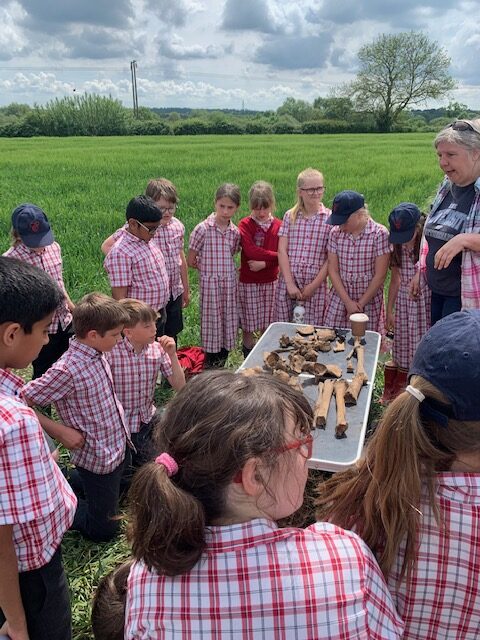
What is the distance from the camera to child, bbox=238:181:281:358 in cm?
443

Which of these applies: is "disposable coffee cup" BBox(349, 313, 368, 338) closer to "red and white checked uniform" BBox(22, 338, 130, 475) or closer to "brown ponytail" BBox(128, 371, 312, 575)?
"red and white checked uniform" BBox(22, 338, 130, 475)

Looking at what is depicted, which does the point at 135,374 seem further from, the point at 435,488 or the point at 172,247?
the point at 435,488

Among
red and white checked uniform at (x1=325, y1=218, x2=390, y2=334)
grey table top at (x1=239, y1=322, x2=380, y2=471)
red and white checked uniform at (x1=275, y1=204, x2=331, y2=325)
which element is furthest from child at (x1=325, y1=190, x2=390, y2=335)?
grey table top at (x1=239, y1=322, x2=380, y2=471)

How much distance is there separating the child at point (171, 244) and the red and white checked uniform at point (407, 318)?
1825 mm

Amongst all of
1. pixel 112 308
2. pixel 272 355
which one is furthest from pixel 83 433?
pixel 272 355

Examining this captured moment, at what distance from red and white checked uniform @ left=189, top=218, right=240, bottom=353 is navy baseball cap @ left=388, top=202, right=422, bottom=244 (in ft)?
4.48

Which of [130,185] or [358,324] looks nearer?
[358,324]

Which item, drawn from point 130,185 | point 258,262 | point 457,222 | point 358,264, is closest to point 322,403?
point 457,222

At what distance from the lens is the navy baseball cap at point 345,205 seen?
3875mm

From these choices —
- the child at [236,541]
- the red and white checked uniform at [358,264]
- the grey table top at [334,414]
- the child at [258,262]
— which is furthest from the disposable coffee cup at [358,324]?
the child at [236,541]

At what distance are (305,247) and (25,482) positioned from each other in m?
3.23

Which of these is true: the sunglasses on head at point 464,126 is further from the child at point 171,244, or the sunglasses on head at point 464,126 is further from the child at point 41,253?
the child at point 41,253

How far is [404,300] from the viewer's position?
13.0 ft

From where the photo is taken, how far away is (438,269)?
3064 millimetres
